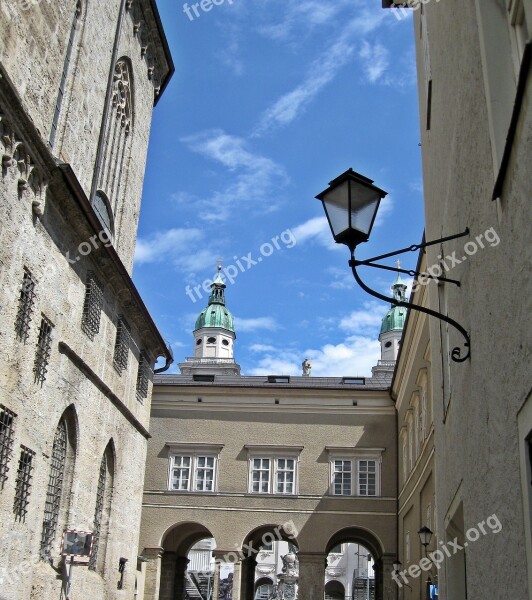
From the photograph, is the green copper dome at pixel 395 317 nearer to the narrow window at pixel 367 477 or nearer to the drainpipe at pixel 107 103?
the narrow window at pixel 367 477

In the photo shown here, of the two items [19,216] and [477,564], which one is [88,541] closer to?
[19,216]

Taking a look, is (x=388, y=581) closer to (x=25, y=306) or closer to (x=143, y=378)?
(x=143, y=378)

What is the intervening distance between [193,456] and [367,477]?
7.19 m

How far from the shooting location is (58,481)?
50.2 ft

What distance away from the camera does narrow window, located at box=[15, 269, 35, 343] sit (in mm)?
12750

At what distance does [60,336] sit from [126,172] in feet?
27.2

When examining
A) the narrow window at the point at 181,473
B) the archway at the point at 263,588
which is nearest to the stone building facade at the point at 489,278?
the narrow window at the point at 181,473

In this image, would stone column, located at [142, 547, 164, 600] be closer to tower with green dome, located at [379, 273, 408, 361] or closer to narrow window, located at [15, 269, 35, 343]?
narrow window, located at [15, 269, 35, 343]

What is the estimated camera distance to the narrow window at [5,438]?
12.1 m

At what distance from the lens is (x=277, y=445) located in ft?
104

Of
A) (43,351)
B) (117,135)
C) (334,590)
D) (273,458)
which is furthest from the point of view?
(334,590)

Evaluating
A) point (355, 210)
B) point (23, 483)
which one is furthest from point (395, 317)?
point (355, 210)

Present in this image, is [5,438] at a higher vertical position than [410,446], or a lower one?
lower

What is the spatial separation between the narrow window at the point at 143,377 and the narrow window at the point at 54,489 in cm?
619
